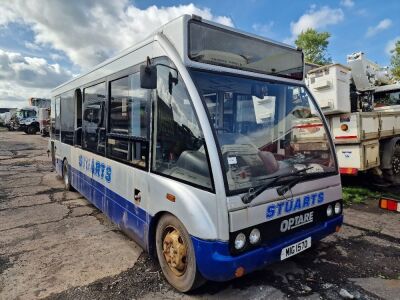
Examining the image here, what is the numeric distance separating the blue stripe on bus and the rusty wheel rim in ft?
1.15

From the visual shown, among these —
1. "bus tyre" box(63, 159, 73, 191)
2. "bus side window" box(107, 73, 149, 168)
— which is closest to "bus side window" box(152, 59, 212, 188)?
"bus side window" box(107, 73, 149, 168)

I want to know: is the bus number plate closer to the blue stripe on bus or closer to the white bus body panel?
the white bus body panel

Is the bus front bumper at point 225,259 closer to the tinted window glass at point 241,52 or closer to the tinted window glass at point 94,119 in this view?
the tinted window glass at point 241,52

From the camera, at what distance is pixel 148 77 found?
10.0 ft

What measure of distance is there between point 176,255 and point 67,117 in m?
5.14

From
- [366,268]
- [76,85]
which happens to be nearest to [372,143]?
[366,268]

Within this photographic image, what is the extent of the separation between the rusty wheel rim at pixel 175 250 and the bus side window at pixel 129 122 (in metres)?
0.82

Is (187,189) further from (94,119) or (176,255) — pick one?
(94,119)

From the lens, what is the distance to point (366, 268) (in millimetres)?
3703

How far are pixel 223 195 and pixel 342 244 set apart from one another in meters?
2.66

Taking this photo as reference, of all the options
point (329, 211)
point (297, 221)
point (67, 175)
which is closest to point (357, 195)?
point (329, 211)

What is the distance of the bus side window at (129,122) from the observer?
3.57m

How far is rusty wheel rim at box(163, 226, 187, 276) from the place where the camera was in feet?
10.1

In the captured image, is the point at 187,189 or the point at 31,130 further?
the point at 31,130
